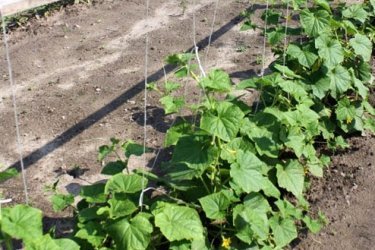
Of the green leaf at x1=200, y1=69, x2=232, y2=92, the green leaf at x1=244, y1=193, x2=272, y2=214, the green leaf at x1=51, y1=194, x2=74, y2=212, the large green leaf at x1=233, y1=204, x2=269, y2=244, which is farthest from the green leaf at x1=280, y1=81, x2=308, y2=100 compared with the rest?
the green leaf at x1=51, y1=194, x2=74, y2=212

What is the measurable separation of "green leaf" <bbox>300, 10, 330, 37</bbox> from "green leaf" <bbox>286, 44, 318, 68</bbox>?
0.42 feet

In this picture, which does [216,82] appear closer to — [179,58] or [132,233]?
[179,58]

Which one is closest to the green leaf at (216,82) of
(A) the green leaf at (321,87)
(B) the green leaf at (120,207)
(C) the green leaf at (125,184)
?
(C) the green leaf at (125,184)

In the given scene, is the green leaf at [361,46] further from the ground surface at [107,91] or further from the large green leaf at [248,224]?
the large green leaf at [248,224]

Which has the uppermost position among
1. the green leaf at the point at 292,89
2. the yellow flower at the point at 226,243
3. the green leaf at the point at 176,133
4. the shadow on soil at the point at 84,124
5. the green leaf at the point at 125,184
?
the green leaf at the point at 292,89

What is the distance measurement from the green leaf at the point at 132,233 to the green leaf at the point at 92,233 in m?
0.08

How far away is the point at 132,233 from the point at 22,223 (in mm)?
511

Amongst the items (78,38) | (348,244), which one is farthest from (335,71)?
(78,38)

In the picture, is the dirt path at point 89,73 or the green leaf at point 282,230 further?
the dirt path at point 89,73

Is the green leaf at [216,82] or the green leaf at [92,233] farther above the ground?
the green leaf at [216,82]

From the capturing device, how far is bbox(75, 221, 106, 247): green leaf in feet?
8.59

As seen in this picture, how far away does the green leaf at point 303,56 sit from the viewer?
12.6ft

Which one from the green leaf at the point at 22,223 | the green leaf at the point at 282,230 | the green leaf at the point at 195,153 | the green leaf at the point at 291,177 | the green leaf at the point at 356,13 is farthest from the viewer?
the green leaf at the point at 356,13

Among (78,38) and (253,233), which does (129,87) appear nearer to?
(78,38)
